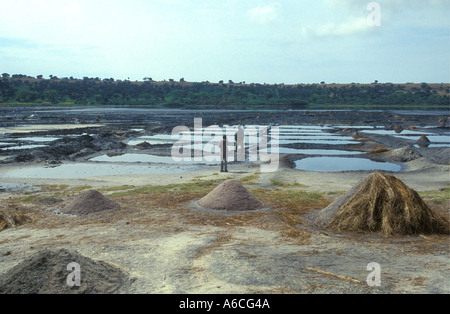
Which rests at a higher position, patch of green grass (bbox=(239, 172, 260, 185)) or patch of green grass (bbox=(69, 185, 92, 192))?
patch of green grass (bbox=(239, 172, 260, 185))

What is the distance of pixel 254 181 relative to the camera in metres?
16.2

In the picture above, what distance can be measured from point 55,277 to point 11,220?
481 cm

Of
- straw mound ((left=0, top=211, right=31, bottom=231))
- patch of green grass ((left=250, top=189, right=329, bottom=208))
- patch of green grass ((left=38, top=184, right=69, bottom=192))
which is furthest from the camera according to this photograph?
patch of green grass ((left=38, top=184, right=69, bottom=192))

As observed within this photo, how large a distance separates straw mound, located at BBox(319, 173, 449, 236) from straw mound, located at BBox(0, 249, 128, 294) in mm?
5290

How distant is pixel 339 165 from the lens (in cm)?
2302

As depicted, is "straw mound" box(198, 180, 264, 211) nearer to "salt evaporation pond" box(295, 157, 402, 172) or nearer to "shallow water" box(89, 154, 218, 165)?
"salt evaporation pond" box(295, 157, 402, 172)

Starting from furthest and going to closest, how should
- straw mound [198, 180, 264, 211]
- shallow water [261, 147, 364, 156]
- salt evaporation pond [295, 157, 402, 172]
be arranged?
shallow water [261, 147, 364, 156]
salt evaporation pond [295, 157, 402, 172]
straw mound [198, 180, 264, 211]

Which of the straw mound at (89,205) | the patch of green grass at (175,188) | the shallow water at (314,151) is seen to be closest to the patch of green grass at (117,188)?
the patch of green grass at (175,188)

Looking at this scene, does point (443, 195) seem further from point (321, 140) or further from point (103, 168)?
point (321, 140)

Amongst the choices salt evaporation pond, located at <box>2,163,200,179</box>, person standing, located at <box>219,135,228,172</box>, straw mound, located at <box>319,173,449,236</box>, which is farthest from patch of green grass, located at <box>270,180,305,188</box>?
salt evaporation pond, located at <box>2,163,200,179</box>

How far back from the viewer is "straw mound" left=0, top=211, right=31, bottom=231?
9.61m

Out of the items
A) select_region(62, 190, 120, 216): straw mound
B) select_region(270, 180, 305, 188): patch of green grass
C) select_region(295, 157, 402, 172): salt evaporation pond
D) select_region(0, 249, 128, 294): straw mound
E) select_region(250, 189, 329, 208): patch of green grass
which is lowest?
select_region(295, 157, 402, 172): salt evaporation pond

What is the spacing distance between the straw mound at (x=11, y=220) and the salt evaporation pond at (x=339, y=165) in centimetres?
1452

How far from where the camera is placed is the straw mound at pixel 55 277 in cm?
565
